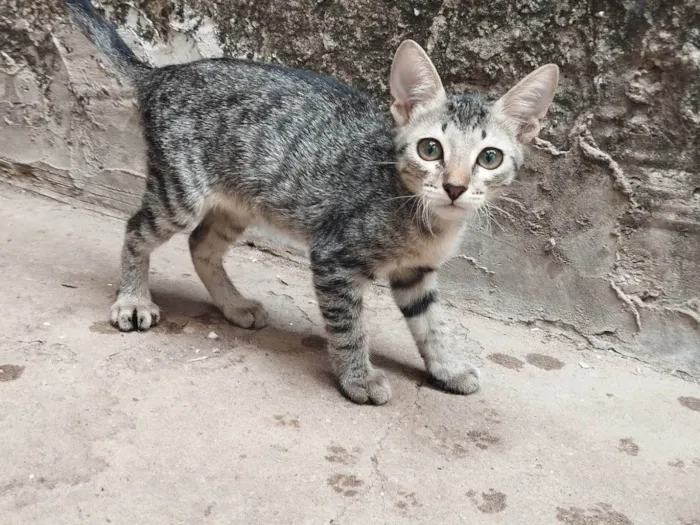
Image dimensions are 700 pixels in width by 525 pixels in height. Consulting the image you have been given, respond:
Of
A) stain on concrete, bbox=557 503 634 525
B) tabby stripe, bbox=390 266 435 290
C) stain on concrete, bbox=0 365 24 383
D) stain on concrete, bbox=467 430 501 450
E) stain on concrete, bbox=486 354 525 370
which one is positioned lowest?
stain on concrete, bbox=0 365 24 383

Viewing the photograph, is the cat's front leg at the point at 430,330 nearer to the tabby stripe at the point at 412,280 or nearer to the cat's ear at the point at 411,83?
the tabby stripe at the point at 412,280

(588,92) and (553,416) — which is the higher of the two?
(588,92)

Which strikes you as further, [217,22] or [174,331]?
[217,22]

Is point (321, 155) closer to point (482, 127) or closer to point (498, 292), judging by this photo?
point (482, 127)

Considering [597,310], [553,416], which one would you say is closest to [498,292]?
[597,310]

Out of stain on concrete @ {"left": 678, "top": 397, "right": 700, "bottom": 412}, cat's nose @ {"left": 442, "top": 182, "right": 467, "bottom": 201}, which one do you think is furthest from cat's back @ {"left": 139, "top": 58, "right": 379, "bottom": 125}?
stain on concrete @ {"left": 678, "top": 397, "right": 700, "bottom": 412}

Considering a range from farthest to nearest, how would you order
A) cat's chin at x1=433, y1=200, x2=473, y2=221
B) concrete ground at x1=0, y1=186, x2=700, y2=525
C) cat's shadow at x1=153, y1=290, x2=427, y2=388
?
cat's shadow at x1=153, y1=290, x2=427, y2=388, cat's chin at x1=433, y1=200, x2=473, y2=221, concrete ground at x1=0, y1=186, x2=700, y2=525

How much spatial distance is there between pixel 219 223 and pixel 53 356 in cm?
96

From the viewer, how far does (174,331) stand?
289 cm

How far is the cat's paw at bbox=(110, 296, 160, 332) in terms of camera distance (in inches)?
110

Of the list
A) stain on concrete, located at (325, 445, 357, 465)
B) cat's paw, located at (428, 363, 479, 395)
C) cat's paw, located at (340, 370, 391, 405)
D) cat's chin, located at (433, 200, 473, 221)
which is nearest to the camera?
stain on concrete, located at (325, 445, 357, 465)

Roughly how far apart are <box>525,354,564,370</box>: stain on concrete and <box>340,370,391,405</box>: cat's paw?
0.82m

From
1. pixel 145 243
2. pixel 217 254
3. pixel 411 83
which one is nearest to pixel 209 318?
pixel 217 254

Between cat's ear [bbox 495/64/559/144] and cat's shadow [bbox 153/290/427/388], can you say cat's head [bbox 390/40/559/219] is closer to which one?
cat's ear [bbox 495/64/559/144]
